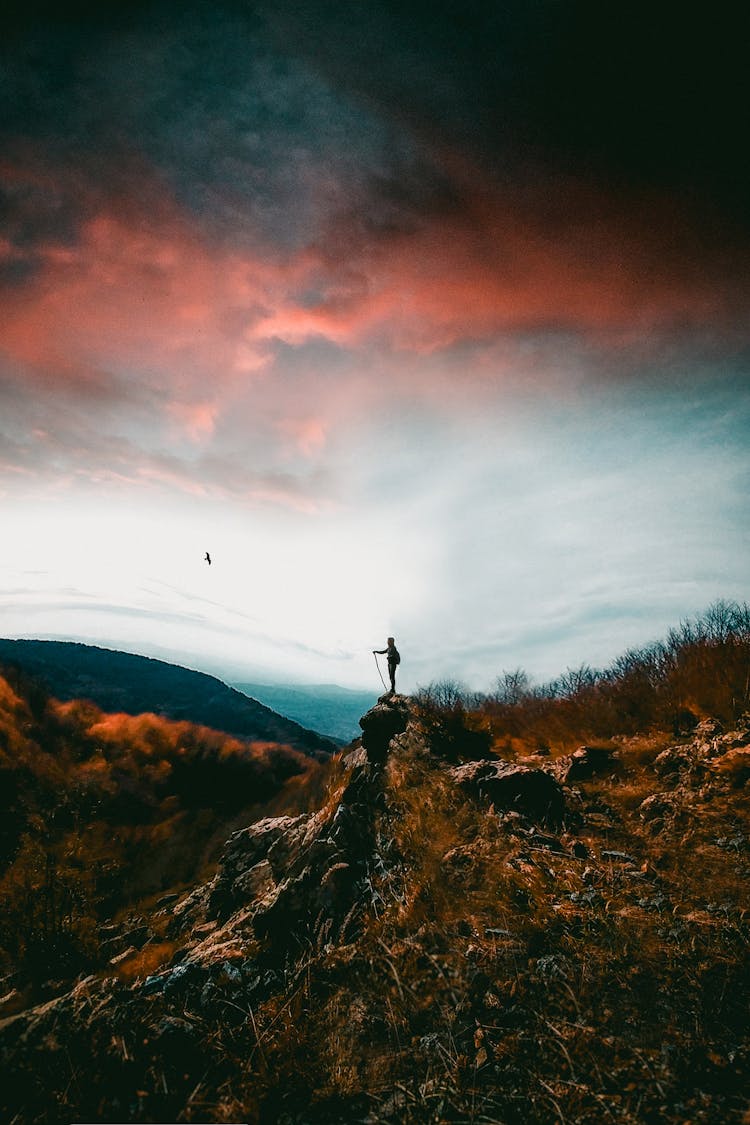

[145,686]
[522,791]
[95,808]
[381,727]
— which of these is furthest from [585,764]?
[145,686]

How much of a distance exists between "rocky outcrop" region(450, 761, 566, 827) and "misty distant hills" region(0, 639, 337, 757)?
51.2 metres

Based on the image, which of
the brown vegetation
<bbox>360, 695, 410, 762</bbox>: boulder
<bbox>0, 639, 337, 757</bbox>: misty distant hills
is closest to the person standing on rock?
<bbox>360, 695, 410, 762</bbox>: boulder

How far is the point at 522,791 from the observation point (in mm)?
6082

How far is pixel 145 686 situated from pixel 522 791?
82.7 metres

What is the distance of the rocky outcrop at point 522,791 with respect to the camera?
587 cm

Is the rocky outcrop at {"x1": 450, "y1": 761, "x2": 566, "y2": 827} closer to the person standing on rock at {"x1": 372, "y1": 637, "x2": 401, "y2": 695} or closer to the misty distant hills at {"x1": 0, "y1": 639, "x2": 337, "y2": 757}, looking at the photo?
the person standing on rock at {"x1": 372, "y1": 637, "x2": 401, "y2": 695}

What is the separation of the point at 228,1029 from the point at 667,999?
3.65 metres

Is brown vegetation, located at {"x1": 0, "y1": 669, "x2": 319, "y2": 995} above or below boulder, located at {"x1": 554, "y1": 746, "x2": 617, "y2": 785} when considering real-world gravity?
below

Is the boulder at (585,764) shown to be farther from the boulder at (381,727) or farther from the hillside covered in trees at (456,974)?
the boulder at (381,727)

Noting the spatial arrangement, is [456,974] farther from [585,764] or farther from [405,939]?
[585,764]

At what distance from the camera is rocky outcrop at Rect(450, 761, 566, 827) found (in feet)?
19.3

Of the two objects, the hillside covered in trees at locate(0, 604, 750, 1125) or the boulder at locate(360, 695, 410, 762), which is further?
the boulder at locate(360, 695, 410, 762)

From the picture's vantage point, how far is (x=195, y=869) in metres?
15.6

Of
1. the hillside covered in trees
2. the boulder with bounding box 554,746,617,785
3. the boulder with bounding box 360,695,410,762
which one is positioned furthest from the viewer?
the boulder with bounding box 360,695,410,762
